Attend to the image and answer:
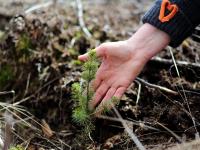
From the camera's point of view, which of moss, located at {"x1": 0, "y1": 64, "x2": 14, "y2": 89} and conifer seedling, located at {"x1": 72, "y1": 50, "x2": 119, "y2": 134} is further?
moss, located at {"x1": 0, "y1": 64, "x2": 14, "y2": 89}

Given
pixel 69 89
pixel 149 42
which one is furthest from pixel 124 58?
pixel 69 89

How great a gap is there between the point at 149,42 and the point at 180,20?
0.84 ft

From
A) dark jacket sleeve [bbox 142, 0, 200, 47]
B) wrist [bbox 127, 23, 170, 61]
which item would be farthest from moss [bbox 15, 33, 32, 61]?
dark jacket sleeve [bbox 142, 0, 200, 47]

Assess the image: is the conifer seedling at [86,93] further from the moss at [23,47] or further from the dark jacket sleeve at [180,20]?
the moss at [23,47]

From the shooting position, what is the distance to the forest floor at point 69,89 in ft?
8.36

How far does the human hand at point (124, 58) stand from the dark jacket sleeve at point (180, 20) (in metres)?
0.05

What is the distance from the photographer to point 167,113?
262 centimetres

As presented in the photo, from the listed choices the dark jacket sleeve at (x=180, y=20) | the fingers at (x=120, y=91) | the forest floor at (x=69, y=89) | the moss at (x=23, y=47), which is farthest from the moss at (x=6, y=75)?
the dark jacket sleeve at (x=180, y=20)

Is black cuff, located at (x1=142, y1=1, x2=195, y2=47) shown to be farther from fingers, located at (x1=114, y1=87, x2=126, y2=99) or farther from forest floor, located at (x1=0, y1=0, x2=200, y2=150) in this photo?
fingers, located at (x1=114, y1=87, x2=126, y2=99)

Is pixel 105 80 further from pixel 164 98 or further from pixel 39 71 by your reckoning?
pixel 39 71

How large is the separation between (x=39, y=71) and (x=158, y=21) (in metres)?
1.09

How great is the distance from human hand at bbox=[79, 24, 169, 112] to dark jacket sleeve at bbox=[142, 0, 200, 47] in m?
0.05

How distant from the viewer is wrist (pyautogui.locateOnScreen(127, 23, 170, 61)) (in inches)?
107

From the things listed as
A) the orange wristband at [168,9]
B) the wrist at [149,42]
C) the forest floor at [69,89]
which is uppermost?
the orange wristband at [168,9]
